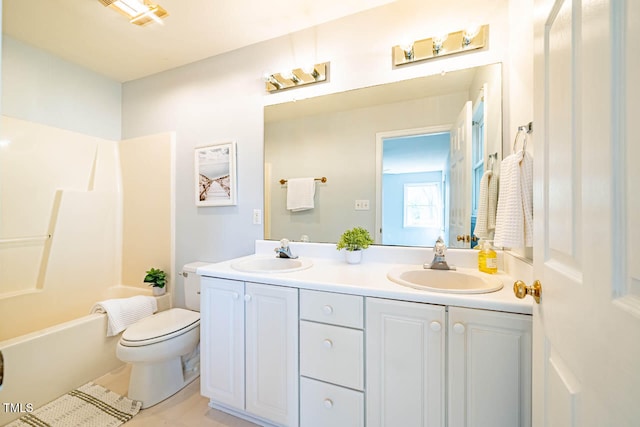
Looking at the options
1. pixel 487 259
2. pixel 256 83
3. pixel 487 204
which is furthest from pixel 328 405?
pixel 256 83

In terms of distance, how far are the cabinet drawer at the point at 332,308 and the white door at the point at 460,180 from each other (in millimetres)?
750

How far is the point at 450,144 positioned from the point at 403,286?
0.91 meters

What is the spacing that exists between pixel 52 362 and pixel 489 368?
7.82 ft

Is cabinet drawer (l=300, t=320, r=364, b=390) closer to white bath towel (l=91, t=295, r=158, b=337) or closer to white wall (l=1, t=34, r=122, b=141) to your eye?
white bath towel (l=91, t=295, r=158, b=337)

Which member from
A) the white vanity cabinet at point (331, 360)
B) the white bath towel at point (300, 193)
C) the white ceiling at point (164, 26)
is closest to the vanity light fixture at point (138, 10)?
the white ceiling at point (164, 26)

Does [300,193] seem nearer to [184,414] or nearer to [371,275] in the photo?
[371,275]

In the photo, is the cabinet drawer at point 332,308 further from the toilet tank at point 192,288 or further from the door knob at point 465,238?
the toilet tank at point 192,288

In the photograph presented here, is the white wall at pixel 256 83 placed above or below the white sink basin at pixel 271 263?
above

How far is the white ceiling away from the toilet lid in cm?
199

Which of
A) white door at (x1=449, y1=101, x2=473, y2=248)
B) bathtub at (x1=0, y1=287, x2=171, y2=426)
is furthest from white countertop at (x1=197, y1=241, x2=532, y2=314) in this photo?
bathtub at (x1=0, y1=287, x2=171, y2=426)

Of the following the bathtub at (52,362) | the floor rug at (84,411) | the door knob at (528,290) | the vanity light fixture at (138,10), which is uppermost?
the vanity light fixture at (138,10)

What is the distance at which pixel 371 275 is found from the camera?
127 centimetres

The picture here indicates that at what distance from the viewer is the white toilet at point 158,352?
144 centimetres

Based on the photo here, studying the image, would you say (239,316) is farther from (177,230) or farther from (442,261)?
(177,230)
